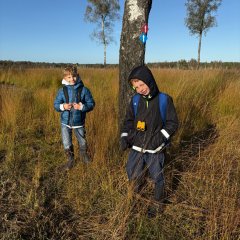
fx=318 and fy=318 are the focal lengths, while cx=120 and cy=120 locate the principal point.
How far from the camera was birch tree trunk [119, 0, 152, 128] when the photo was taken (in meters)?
3.46

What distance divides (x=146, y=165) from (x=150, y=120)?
1.41ft

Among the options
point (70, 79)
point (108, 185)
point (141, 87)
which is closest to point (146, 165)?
point (108, 185)

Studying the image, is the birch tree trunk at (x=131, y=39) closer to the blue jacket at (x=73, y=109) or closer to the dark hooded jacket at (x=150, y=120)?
the blue jacket at (x=73, y=109)

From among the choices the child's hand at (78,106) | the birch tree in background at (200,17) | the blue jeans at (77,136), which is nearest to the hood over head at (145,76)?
the child's hand at (78,106)

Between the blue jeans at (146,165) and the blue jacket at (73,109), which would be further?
the blue jacket at (73,109)

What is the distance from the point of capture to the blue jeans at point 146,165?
273 centimetres

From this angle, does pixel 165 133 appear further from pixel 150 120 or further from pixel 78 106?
pixel 78 106

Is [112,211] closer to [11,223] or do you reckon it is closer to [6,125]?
[11,223]

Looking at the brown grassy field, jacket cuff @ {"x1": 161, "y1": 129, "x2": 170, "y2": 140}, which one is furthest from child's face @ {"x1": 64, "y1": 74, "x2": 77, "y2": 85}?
jacket cuff @ {"x1": 161, "y1": 129, "x2": 170, "y2": 140}

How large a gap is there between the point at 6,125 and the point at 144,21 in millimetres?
2882

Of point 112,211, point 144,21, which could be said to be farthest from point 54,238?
point 144,21

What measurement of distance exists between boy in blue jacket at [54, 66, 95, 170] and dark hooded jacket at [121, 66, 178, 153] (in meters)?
1.04

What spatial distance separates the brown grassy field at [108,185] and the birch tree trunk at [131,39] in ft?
2.17

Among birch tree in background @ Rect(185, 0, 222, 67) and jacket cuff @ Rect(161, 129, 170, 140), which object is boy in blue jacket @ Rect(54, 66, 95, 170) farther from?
birch tree in background @ Rect(185, 0, 222, 67)
